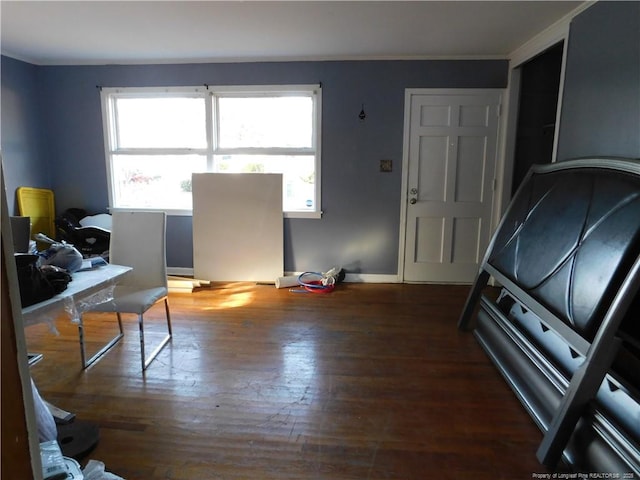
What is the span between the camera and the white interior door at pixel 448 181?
395 centimetres

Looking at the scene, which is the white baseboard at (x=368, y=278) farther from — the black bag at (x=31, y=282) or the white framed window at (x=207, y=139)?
the black bag at (x=31, y=282)

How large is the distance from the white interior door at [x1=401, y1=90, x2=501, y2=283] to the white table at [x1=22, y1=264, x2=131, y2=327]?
3.04m

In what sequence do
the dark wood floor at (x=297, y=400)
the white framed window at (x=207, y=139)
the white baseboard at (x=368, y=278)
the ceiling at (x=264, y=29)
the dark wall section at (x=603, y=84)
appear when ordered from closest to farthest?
the dark wood floor at (x=297, y=400), the dark wall section at (x=603, y=84), the ceiling at (x=264, y=29), the white framed window at (x=207, y=139), the white baseboard at (x=368, y=278)

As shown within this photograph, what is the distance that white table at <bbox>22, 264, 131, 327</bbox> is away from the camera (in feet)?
5.09

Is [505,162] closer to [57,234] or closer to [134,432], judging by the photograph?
[134,432]

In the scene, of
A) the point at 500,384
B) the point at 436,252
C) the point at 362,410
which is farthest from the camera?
the point at 436,252

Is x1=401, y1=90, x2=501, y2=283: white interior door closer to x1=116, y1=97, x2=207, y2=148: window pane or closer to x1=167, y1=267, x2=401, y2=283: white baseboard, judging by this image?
x1=167, y1=267, x2=401, y2=283: white baseboard

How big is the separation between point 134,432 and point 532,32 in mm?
Result: 4103

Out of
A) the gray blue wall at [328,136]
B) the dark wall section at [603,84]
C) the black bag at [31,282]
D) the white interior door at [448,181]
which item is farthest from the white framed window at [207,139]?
the black bag at [31,282]

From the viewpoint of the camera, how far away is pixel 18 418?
2.54 ft

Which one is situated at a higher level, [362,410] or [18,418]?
[18,418]

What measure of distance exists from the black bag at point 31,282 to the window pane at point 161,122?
2.92 metres

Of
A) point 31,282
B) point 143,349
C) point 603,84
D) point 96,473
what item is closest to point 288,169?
point 143,349

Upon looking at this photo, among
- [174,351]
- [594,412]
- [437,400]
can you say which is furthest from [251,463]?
[594,412]
